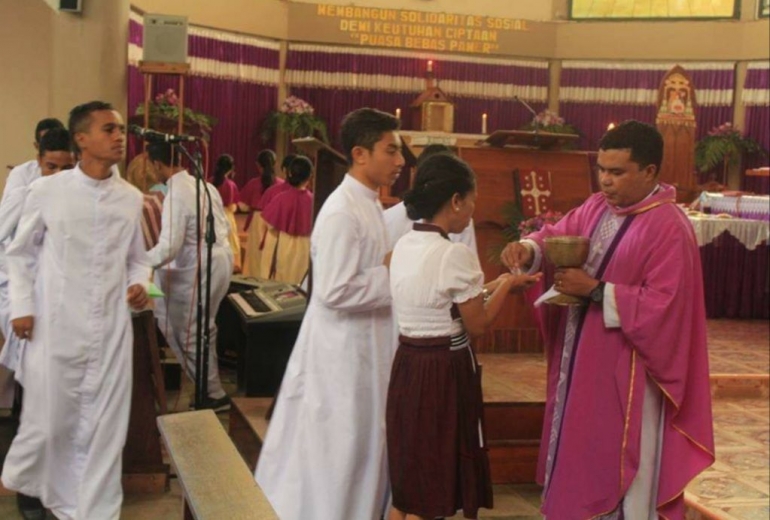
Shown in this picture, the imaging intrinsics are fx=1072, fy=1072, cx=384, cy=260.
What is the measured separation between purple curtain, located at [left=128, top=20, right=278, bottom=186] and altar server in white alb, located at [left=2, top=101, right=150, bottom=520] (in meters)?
7.46


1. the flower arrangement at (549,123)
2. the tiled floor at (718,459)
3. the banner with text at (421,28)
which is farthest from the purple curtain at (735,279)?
the banner with text at (421,28)

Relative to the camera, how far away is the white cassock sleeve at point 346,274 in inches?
131

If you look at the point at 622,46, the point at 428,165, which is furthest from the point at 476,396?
the point at 622,46

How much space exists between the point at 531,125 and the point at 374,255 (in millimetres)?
8809

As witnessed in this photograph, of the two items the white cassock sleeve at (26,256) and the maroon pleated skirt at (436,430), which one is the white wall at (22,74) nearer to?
the white cassock sleeve at (26,256)

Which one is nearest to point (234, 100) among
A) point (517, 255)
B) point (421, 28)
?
point (421, 28)

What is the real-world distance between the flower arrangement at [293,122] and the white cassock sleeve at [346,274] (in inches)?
342

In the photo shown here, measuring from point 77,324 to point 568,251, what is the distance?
1.89 meters

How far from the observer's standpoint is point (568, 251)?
9.98 feet

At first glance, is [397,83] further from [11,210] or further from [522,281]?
[522,281]

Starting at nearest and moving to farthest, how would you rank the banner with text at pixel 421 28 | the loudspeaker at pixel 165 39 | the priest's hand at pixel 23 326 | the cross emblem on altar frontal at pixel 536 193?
the priest's hand at pixel 23 326 → the cross emblem on altar frontal at pixel 536 193 → the loudspeaker at pixel 165 39 → the banner with text at pixel 421 28

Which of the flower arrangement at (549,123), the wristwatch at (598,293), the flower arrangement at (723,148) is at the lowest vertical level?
the wristwatch at (598,293)

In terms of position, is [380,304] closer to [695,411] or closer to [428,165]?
[428,165]

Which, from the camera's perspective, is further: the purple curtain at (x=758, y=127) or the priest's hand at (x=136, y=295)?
the purple curtain at (x=758, y=127)
